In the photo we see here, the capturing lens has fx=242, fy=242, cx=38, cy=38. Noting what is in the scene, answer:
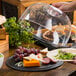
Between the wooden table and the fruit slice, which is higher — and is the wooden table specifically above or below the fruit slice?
below

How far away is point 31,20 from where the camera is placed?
1.87m

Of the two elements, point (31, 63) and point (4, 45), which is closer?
point (31, 63)

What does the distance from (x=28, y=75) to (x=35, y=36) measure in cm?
Result: 60

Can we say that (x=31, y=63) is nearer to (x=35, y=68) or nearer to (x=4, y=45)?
(x=35, y=68)

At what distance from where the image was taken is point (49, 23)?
183 centimetres

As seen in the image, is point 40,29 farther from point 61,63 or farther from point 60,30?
point 61,63

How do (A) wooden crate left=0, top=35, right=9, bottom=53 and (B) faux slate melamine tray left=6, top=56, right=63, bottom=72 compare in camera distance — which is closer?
(B) faux slate melamine tray left=6, top=56, right=63, bottom=72

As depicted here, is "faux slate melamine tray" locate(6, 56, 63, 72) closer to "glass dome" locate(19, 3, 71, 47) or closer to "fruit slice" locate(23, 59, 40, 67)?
"fruit slice" locate(23, 59, 40, 67)

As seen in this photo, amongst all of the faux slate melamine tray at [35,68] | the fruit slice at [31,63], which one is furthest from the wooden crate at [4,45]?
the fruit slice at [31,63]

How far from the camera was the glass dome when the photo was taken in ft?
5.97

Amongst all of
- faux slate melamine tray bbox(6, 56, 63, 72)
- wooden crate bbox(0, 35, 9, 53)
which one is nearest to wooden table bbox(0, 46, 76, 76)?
faux slate melamine tray bbox(6, 56, 63, 72)

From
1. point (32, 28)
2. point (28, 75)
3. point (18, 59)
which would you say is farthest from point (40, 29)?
point (28, 75)

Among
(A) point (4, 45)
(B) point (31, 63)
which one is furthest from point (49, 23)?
(B) point (31, 63)

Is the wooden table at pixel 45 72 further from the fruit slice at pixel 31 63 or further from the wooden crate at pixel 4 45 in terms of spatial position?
the wooden crate at pixel 4 45
